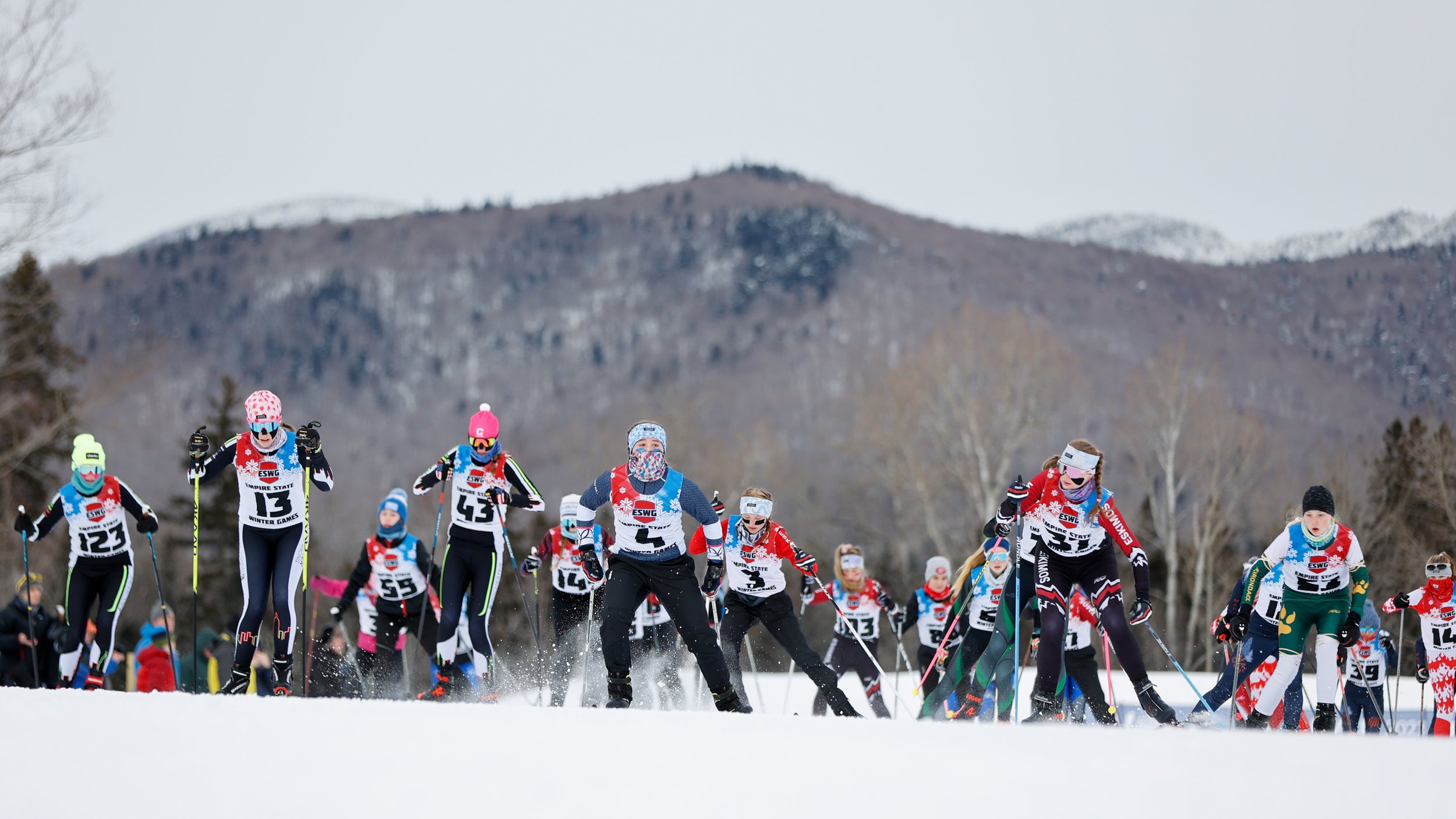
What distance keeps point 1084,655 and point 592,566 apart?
4059 millimetres

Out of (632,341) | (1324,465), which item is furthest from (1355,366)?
(632,341)

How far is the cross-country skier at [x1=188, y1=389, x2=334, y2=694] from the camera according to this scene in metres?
8.63

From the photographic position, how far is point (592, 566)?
7930 mm

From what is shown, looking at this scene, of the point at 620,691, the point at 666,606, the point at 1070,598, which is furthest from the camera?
the point at 1070,598

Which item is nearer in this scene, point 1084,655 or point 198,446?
point 198,446

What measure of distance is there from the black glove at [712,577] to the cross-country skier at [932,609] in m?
4.41

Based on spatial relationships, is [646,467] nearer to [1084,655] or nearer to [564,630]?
[1084,655]

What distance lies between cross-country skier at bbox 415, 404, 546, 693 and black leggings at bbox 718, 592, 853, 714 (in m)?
1.73

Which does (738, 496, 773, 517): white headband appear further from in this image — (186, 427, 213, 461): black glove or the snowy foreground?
the snowy foreground

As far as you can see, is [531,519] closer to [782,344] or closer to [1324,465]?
[1324,465]

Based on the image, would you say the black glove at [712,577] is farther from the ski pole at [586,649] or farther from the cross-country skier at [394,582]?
the cross-country skier at [394,582]

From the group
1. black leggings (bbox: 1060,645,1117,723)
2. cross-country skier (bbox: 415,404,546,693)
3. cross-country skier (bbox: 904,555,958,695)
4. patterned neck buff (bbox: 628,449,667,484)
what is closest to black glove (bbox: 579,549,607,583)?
patterned neck buff (bbox: 628,449,667,484)

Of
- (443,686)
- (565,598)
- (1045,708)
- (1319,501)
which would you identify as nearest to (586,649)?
(565,598)

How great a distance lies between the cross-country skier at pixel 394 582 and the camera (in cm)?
→ 1170
